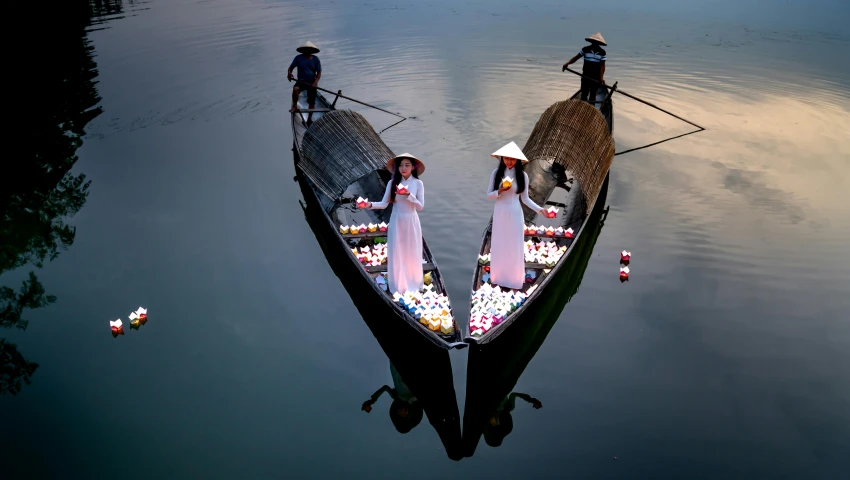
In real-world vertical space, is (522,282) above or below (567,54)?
below

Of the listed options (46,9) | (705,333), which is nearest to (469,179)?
(705,333)

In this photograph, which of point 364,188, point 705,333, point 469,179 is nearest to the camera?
point 705,333

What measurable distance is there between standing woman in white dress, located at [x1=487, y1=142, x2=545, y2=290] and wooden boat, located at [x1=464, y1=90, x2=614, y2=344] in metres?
0.19

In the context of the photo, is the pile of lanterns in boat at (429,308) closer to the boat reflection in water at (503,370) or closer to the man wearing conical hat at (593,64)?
the boat reflection in water at (503,370)

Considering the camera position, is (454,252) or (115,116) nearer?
(454,252)

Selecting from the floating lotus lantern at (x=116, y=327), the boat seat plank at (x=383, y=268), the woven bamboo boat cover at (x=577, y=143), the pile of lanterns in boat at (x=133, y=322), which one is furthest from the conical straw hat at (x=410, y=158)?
the floating lotus lantern at (x=116, y=327)

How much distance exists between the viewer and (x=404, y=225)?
6.37 m

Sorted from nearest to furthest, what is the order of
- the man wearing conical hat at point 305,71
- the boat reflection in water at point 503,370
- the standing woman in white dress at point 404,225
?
the boat reflection in water at point 503,370
the standing woman in white dress at point 404,225
the man wearing conical hat at point 305,71

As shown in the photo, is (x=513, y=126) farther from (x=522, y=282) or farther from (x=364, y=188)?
(x=522, y=282)

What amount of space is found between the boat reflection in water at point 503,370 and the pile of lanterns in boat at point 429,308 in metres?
0.44

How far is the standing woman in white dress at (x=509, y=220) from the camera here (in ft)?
20.5

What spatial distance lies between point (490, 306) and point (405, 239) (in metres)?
1.03

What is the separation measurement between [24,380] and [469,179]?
6.19m

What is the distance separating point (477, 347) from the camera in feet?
17.6
